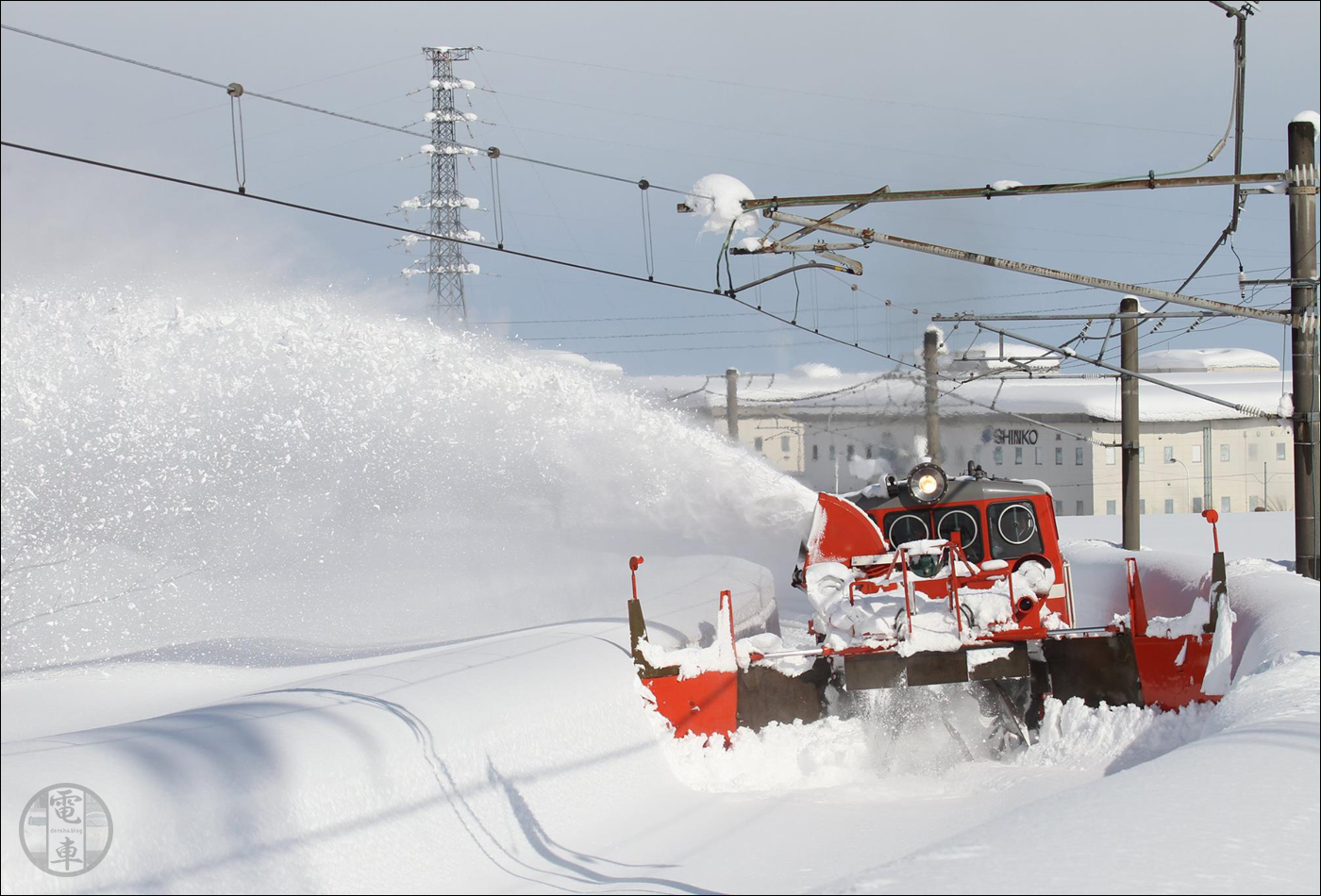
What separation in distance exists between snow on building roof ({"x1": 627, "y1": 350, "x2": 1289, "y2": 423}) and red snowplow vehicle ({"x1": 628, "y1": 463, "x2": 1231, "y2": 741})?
38.2 meters

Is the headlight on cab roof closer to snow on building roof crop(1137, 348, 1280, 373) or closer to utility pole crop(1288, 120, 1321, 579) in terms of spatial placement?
utility pole crop(1288, 120, 1321, 579)

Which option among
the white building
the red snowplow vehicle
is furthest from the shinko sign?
the red snowplow vehicle

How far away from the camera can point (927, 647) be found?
29.0ft

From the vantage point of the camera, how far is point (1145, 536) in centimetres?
3095

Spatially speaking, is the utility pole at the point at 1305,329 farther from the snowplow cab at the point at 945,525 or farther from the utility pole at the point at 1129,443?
the utility pole at the point at 1129,443

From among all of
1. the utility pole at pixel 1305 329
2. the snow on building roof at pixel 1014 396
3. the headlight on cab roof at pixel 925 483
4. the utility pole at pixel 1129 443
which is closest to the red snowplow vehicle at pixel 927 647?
the headlight on cab roof at pixel 925 483

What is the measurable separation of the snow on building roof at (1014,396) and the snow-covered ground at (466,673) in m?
29.5

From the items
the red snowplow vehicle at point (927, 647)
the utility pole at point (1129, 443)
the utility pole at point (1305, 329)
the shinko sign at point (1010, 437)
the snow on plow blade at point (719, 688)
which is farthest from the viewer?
the shinko sign at point (1010, 437)

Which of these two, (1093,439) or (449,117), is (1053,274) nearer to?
(449,117)

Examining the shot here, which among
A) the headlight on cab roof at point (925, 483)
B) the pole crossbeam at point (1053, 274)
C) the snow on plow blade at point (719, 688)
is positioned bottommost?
the snow on plow blade at point (719, 688)

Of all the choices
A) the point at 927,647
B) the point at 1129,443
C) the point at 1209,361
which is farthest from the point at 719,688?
the point at 1209,361

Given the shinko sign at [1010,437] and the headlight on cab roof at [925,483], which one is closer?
the headlight on cab roof at [925,483]

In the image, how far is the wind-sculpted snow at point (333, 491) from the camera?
45.9 ft

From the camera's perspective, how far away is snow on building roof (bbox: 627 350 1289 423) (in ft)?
178
